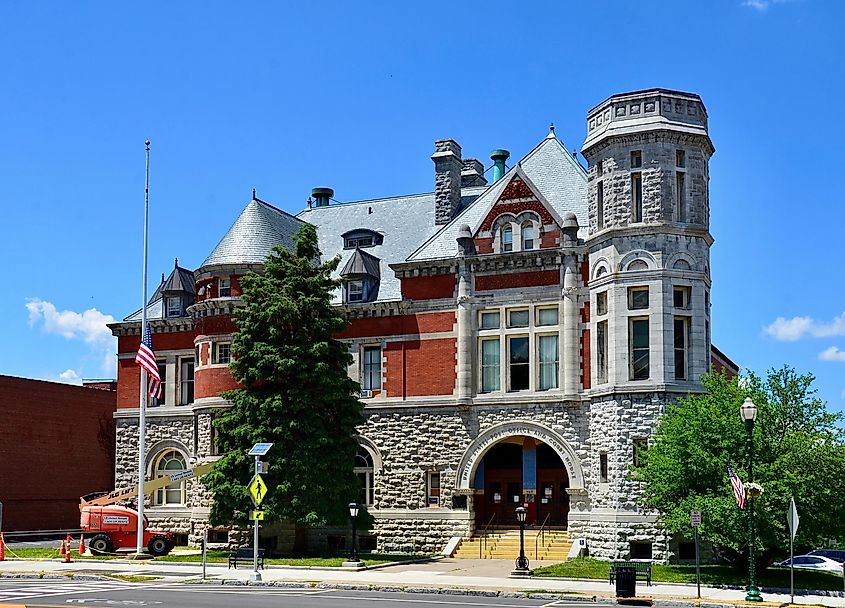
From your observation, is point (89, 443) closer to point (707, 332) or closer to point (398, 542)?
point (398, 542)

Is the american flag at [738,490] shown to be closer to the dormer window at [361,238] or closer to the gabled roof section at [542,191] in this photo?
the gabled roof section at [542,191]

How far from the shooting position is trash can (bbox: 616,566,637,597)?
26.5 m

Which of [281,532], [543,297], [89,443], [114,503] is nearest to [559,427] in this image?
[543,297]

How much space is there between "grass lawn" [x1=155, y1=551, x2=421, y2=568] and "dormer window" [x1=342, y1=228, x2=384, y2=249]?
47.7ft

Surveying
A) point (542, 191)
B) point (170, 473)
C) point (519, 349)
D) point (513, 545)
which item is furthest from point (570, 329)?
point (170, 473)

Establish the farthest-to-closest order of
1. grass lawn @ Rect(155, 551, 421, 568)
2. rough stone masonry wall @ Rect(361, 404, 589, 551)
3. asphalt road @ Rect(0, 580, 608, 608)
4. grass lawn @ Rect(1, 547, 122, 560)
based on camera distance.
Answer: rough stone masonry wall @ Rect(361, 404, 589, 551), grass lawn @ Rect(1, 547, 122, 560), grass lawn @ Rect(155, 551, 421, 568), asphalt road @ Rect(0, 580, 608, 608)

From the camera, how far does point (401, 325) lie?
148 ft

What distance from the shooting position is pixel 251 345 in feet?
134

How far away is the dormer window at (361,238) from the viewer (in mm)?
49656

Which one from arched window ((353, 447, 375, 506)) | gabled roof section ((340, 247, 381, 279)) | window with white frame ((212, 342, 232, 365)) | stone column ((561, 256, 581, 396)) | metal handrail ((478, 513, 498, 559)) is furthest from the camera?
window with white frame ((212, 342, 232, 365))

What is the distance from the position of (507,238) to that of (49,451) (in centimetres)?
2969

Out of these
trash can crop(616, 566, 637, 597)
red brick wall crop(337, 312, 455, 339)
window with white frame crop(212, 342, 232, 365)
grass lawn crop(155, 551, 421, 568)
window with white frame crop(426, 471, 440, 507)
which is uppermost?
red brick wall crop(337, 312, 455, 339)

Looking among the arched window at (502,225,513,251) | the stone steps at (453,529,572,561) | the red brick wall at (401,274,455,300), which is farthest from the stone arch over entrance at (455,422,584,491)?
the arched window at (502,225,513,251)

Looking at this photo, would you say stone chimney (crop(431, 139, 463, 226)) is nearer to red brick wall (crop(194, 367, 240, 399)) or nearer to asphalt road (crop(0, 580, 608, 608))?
red brick wall (crop(194, 367, 240, 399))
